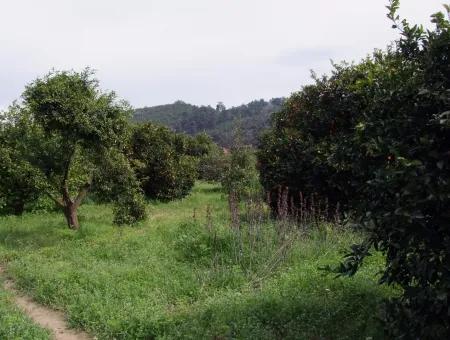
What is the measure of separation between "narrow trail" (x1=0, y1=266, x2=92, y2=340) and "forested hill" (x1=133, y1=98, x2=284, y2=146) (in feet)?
174

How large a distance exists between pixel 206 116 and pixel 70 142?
74712 mm

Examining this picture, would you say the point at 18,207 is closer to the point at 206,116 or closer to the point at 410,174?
the point at 410,174

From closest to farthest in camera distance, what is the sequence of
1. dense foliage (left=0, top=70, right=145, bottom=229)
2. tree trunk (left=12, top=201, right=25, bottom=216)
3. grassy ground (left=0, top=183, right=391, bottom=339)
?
grassy ground (left=0, top=183, right=391, bottom=339) < dense foliage (left=0, top=70, right=145, bottom=229) < tree trunk (left=12, top=201, right=25, bottom=216)

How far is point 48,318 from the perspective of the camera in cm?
659

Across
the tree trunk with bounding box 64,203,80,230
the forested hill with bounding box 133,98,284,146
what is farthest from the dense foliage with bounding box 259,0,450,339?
the forested hill with bounding box 133,98,284,146

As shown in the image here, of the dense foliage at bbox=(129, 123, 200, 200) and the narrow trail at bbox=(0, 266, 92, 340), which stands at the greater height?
the dense foliage at bbox=(129, 123, 200, 200)

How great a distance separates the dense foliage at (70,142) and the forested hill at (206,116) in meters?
46.7

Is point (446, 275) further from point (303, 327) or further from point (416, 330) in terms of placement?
point (303, 327)

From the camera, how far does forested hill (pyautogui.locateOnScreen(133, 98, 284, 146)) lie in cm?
7369

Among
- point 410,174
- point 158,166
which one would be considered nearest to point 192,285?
point 410,174

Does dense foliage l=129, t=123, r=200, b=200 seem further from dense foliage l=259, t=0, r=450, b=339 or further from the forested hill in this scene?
the forested hill

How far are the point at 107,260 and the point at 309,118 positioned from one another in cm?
584

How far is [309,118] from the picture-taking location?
1170 cm

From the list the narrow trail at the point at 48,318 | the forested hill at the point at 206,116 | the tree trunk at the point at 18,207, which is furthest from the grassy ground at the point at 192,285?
the forested hill at the point at 206,116
